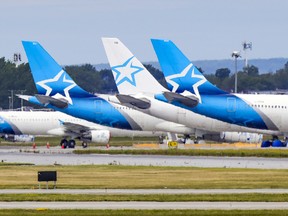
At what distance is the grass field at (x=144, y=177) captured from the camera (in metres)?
56.6

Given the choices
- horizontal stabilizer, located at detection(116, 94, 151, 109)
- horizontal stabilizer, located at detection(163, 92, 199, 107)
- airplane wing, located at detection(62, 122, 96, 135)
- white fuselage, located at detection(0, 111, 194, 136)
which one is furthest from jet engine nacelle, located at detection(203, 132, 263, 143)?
airplane wing, located at detection(62, 122, 96, 135)

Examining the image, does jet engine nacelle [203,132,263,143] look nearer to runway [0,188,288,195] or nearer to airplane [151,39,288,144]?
airplane [151,39,288,144]

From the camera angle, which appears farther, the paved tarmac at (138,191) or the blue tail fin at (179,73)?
the blue tail fin at (179,73)

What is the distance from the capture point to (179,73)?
103125 mm

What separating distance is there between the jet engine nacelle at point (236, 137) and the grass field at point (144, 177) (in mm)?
37037

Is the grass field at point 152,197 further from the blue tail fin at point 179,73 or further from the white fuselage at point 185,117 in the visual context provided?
the white fuselage at point 185,117

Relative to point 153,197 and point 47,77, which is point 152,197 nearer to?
point 153,197

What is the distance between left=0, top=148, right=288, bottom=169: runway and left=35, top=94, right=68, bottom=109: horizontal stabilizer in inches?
696

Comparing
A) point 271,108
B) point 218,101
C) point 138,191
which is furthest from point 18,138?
point 138,191

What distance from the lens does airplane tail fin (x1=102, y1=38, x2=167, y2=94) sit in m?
110

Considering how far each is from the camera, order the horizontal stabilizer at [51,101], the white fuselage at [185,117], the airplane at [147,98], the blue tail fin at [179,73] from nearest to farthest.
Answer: the blue tail fin at [179,73] → the airplane at [147,98] → the white fuselage at [185,117] → the horizontal stabilizer at [51,101]

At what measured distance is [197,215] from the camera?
41469 mm

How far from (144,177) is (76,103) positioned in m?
49.3

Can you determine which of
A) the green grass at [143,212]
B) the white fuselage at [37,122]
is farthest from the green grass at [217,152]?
the green grass at [143,212]
